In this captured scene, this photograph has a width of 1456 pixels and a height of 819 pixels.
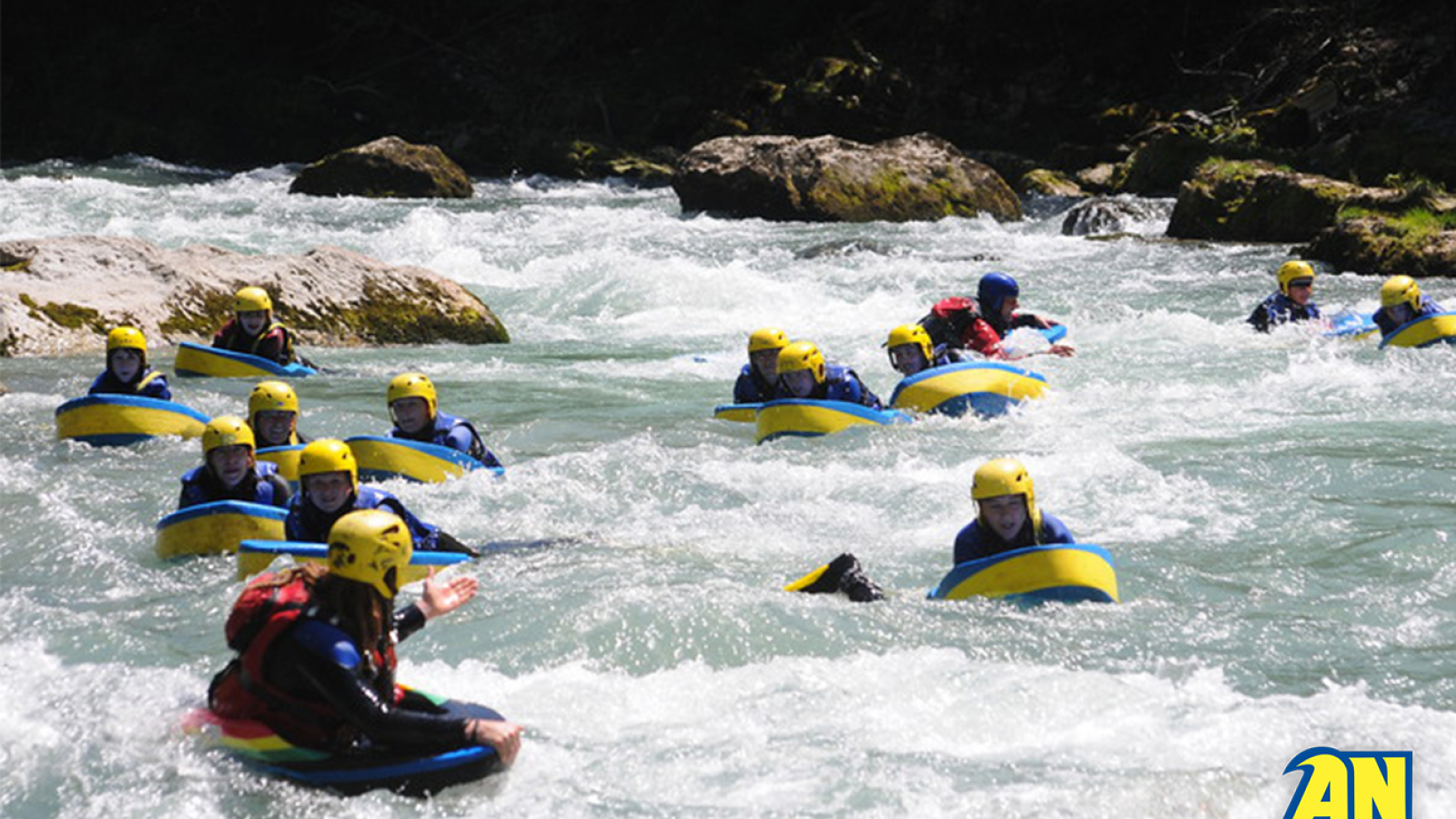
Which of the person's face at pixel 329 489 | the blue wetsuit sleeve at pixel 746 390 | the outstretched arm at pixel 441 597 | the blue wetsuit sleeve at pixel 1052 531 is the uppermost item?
the person's face at pixel 329 489

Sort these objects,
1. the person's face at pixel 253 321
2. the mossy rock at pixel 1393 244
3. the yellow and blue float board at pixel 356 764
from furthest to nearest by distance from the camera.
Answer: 1. the mossy rock at pixel 1393 244
2. the person's face at pixel 253 321
3. the yellow and blue float board at pixel 356 764

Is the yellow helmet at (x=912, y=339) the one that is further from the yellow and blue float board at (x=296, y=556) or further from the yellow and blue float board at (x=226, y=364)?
the yellow and blue float board at (x=296, y=556)

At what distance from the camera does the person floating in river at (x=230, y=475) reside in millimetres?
7637

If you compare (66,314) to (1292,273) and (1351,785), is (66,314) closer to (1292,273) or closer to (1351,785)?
(1292,273)

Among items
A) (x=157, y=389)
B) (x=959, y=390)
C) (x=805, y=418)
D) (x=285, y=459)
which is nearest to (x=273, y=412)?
(x=285, y=459)

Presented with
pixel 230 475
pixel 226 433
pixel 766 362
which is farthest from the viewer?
pixel 766 362

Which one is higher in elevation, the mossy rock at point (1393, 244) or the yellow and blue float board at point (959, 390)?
the mossy rock at point (1393, 244)

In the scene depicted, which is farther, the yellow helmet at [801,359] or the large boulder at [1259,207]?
the large boulder at [1259,207]

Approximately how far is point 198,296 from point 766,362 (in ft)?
19.9

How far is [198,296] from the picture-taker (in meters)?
14.3

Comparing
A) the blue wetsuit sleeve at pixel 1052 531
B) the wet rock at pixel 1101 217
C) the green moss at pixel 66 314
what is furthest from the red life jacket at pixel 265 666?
the wet rock at pixel 1101 217

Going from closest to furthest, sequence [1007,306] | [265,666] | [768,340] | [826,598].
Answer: [265,666] < [826,598] < [768,340] < [1007,306]

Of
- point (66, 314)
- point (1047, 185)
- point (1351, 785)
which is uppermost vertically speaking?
point (1047, 185)

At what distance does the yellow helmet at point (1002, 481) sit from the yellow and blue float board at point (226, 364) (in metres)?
6.77
